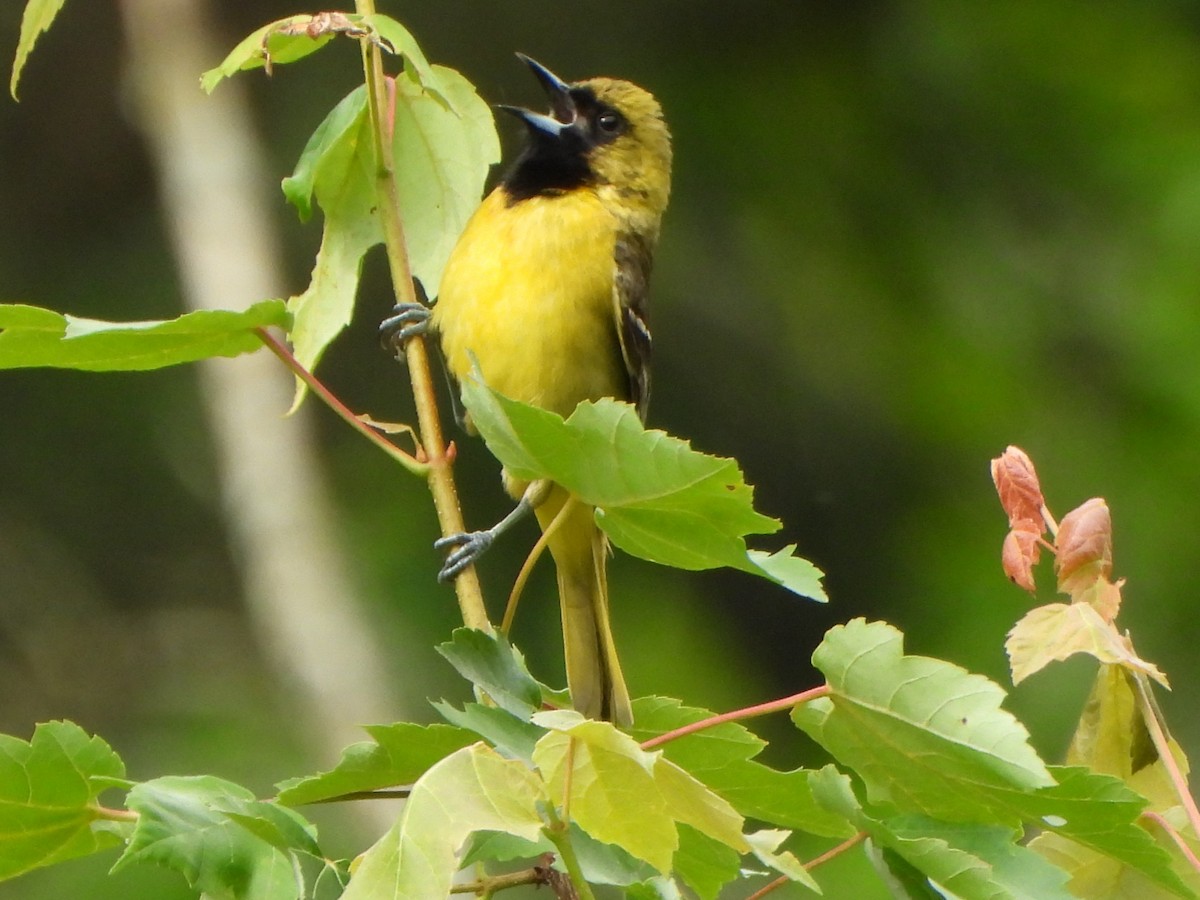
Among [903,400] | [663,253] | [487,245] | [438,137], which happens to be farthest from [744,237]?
[438,137]

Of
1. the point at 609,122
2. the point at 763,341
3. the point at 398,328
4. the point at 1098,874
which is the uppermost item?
the point at 609,122

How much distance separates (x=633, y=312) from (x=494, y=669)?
1854mm

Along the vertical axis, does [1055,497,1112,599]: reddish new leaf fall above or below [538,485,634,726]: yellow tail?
above

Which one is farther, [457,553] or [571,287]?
[571,287]

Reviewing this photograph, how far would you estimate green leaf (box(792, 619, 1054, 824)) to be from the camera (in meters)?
1.33

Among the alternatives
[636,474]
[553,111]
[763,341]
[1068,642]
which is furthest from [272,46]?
[763,341]

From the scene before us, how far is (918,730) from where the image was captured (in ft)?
4.55

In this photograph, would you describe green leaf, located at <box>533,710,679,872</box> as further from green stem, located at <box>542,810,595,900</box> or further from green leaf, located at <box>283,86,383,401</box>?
green leaf, located at <box>283,86,383,401</box>

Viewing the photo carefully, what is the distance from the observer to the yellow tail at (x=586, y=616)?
8.18 feet

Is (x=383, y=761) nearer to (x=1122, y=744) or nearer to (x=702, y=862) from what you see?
(x=702, y=862)

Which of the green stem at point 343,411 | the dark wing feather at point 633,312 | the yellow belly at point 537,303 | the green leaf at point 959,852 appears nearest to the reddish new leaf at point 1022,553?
the green leaf at point 959,852

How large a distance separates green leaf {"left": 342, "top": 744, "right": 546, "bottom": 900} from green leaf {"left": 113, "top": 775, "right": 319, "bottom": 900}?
9cm

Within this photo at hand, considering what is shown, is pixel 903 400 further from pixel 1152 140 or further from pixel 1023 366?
pixel 1152 140

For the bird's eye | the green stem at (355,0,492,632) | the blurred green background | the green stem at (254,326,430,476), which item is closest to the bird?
the bird's eye
